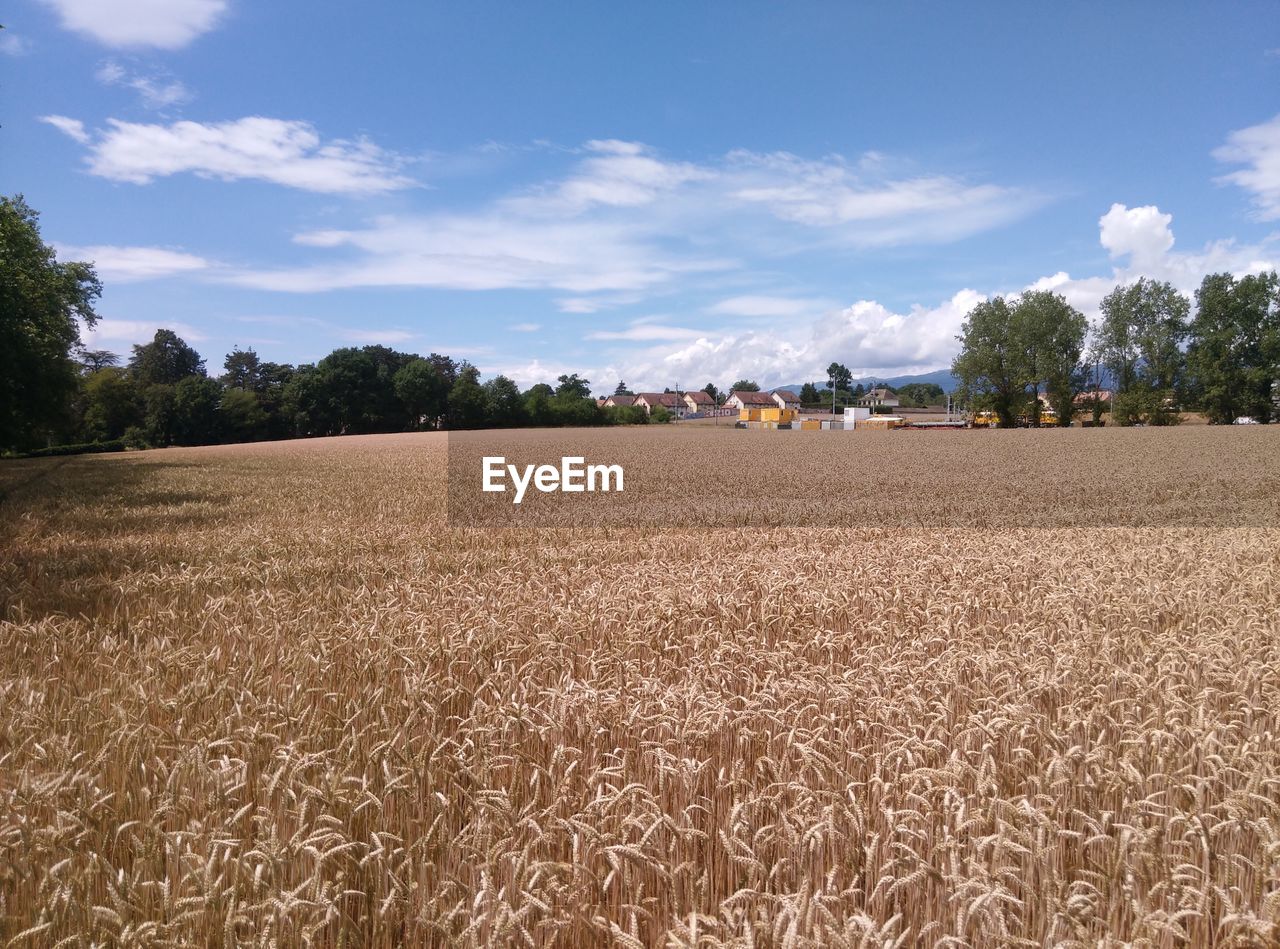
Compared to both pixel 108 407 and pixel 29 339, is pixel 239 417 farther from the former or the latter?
pixel 29 339

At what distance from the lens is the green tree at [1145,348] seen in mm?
80938

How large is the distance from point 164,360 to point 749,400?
12448cm

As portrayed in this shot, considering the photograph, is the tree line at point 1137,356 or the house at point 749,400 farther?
the house at point 749,400

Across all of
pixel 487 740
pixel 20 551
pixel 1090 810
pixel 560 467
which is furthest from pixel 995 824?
pixel 560 467

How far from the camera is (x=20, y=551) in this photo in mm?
9891

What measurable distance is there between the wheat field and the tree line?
8814 cm

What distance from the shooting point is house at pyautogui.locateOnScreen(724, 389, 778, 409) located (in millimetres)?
180750

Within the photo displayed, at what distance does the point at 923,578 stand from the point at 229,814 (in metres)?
6.78

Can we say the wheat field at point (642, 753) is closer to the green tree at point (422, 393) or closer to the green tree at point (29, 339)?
the green tree at point (29, 339)

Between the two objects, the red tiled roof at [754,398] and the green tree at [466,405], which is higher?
the red tiled roof at [754,398]

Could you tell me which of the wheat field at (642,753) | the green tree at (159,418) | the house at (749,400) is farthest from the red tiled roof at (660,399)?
the wheat field at (642,753)

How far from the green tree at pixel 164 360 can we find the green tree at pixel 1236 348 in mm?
140410

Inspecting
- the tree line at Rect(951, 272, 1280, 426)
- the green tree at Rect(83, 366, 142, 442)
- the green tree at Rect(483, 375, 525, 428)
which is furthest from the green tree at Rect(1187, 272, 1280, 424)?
the green tree at Rect(83, 366, 142, 442)

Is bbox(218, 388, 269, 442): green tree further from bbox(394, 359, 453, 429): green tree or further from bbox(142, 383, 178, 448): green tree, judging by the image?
bbox(394, 359, 453, 429): green tree
